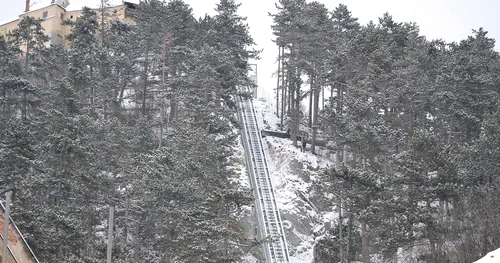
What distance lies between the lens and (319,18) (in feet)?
135

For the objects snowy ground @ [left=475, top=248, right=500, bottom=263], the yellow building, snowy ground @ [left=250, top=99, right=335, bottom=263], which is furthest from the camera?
the yellow building

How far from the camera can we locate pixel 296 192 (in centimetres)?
3338

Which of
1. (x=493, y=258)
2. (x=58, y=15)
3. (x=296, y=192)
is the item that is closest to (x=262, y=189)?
(x=296, y=192)

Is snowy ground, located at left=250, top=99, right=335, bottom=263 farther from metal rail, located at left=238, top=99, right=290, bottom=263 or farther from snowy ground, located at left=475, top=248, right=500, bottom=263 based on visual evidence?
snowy ground, located at left=475, top=248, right=500, bottom=263

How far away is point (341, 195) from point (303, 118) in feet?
79.5

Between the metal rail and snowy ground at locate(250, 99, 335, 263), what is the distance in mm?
716

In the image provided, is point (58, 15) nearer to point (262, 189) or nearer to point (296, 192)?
point (262, 189)

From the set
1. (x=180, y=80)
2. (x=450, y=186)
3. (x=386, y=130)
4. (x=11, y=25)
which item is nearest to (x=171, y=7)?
(x=180, y=80)

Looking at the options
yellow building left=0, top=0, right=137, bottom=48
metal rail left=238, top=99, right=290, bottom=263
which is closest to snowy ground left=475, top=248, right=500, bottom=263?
metal rail left=238, top=99, right=290, bottom=263

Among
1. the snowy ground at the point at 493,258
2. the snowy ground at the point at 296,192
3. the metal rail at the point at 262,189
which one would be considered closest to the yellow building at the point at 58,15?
the metal rail at the point at 262,189

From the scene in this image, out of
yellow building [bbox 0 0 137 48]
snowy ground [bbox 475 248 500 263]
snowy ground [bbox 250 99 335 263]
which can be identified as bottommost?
snowy ground [bbox 250 99 335 263]

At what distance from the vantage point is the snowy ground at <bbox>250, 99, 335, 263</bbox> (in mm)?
29844

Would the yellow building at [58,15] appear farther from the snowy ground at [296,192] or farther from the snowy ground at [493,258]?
the snowy ground at [493,258]

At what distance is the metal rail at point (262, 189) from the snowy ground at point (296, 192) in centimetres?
72
